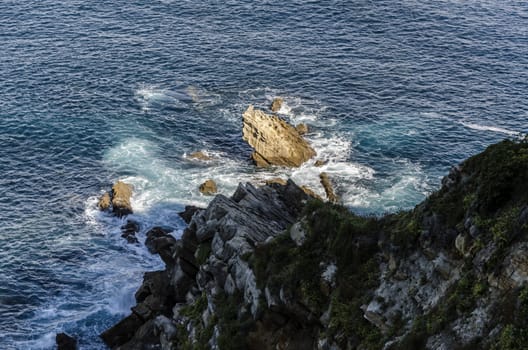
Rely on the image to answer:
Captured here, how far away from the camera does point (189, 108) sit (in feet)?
340

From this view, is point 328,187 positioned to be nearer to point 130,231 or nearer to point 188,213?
point 188,213

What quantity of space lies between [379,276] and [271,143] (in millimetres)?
56931

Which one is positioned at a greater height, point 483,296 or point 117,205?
point 483,296

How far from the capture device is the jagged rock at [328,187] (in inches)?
3214

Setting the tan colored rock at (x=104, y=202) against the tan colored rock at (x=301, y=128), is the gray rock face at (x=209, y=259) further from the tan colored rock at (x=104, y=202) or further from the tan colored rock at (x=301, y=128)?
the tan colored rock at (x=301, y=128)

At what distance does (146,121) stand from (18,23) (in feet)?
154

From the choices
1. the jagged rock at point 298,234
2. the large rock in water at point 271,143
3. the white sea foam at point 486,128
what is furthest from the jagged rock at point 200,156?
the jagged rock at point 298,234

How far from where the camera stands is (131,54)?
118875 millimetres

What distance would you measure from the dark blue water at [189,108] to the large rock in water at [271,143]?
2.33 m

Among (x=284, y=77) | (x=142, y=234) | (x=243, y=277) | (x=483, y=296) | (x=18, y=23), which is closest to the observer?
(x=483, y=296)

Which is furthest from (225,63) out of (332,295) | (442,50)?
(332,295)

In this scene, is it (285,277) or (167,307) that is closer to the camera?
(285,277)

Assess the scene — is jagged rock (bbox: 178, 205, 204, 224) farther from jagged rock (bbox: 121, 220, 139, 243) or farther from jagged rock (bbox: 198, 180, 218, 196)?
jagged rock (bbox: 121, 220, 139, 243)

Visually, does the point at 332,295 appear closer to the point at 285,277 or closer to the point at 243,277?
the point at 285,277
